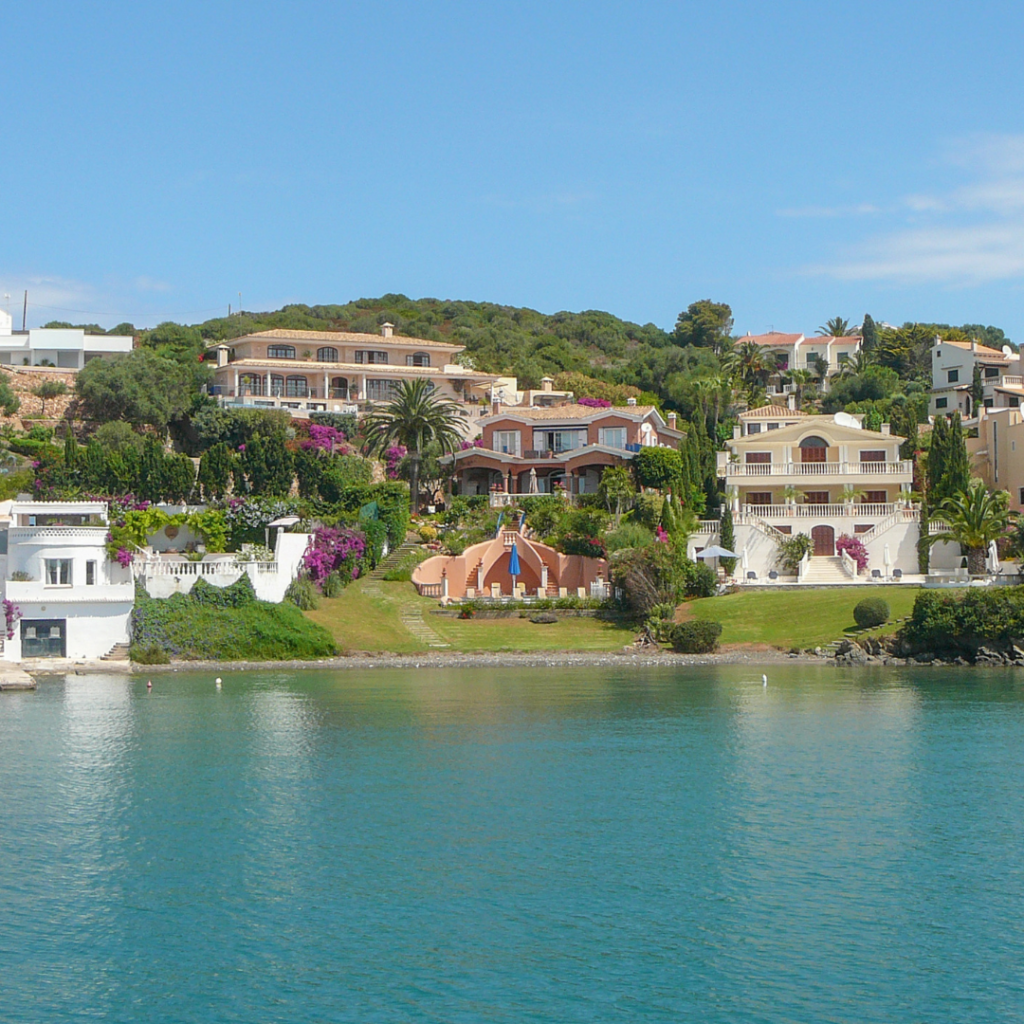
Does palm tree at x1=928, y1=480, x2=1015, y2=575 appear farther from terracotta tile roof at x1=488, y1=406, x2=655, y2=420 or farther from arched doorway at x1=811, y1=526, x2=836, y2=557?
terracotta tile roof at x1=488, y1=406, x2=655, y2=420

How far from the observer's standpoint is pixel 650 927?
21188 millimetres

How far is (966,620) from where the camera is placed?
53.6 metres

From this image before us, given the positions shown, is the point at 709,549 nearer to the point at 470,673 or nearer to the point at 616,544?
the point at 616,544

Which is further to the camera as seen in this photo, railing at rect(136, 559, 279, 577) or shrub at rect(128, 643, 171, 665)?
railing at rect(136, 559, 279, 577)

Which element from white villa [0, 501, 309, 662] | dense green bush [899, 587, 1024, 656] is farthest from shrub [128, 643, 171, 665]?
dense green bush [899, 587, 1024, 656]

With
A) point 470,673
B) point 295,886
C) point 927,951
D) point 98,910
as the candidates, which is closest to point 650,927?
point 927,951

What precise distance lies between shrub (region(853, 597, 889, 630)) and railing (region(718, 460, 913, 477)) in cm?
1626

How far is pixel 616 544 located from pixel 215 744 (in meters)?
31.3

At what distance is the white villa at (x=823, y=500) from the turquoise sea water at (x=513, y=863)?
79.6 ft

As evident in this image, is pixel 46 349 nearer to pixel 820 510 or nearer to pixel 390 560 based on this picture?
pixel 390 560

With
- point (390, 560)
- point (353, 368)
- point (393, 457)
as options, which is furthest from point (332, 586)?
point (353, 368)

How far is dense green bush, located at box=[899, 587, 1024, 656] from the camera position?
175ft

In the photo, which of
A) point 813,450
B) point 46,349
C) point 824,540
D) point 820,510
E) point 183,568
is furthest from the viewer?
point 46,349

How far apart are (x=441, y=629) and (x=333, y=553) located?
274 inches
